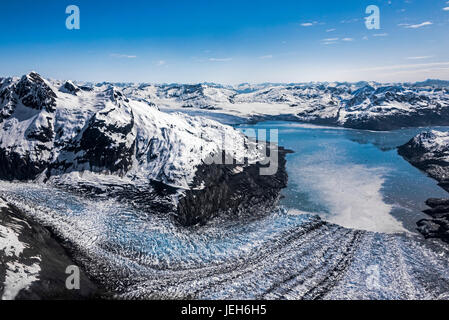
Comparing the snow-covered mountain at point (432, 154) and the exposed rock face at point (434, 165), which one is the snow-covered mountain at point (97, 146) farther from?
the snow-covered mountain at point (432, 154)

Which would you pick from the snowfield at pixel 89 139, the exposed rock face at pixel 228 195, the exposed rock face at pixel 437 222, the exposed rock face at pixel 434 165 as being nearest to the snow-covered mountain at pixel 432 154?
the exposed rock face at pixel 434 165

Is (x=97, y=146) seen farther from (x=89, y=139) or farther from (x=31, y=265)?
(x=31, y=265)

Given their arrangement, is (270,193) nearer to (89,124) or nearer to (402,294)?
(402,294)

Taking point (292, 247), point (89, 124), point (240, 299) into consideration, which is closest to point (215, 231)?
point (292, 247)

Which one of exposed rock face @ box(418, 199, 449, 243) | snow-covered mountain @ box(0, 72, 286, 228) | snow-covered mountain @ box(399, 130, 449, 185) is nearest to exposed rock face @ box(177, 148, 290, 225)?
snow-covered mountain @ box(0, 72, 286, 228)

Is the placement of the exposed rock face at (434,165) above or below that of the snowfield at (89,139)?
below
